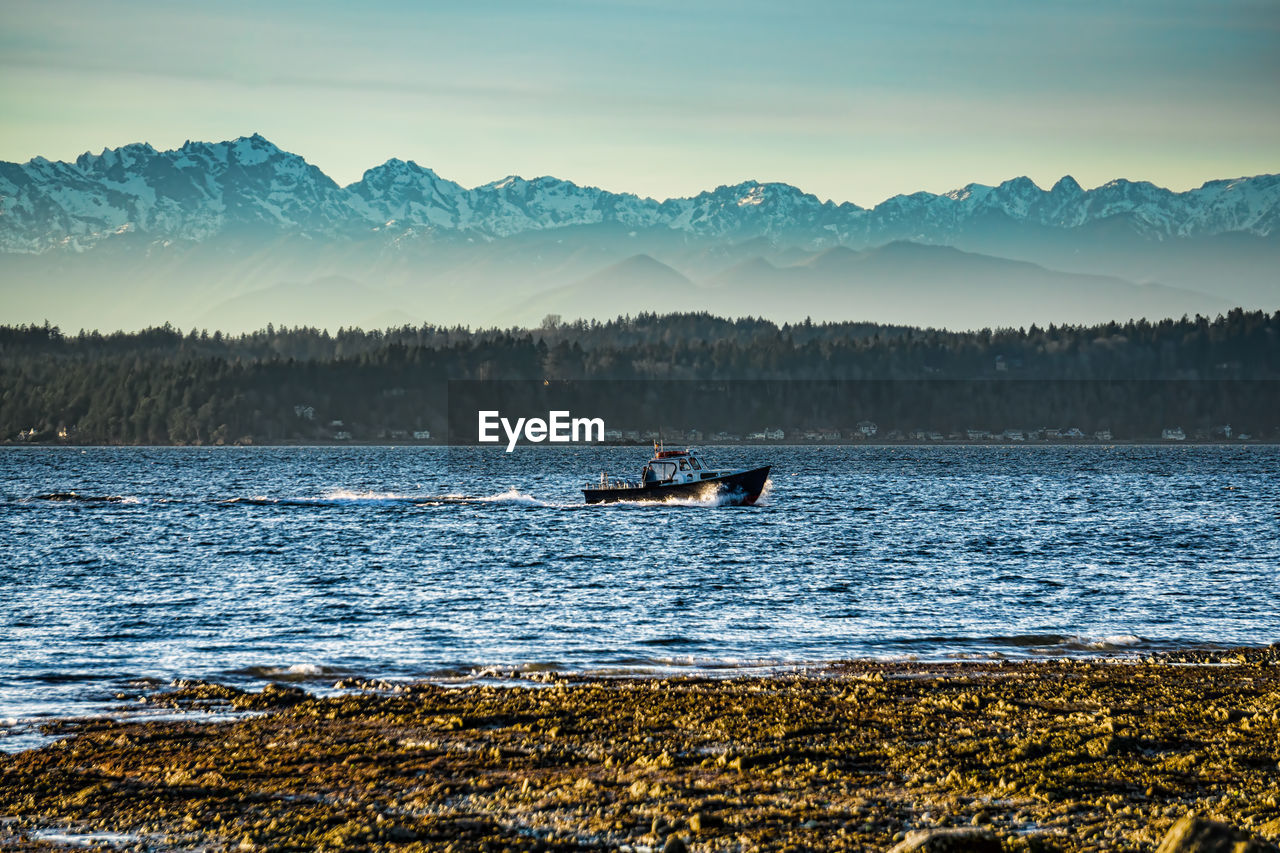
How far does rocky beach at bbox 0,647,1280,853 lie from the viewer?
1623 centimetres

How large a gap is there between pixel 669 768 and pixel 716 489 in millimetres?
77805

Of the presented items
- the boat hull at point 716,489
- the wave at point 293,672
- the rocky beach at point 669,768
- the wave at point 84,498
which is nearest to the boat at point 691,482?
the boat hull at point 716,489

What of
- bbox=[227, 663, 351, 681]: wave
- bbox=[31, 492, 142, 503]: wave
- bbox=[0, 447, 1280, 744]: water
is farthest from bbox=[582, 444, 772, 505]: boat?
bbox=[227, 663, 351, 681]: wave

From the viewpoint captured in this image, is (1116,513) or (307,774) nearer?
(307,774)

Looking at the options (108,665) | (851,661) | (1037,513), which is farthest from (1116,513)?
(108,665)

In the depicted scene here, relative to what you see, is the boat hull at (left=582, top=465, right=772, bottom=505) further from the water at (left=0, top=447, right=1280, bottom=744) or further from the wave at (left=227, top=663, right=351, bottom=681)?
the wave at (left=227, top=663, right=351, bottom=681)

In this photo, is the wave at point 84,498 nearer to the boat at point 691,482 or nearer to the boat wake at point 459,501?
the boat wake at point 459,501

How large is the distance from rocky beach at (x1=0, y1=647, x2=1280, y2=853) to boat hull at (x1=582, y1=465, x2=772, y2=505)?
69170 mm

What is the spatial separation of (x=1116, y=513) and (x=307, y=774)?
84541 millimetres

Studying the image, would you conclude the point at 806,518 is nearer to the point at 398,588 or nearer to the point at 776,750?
the point at 398,588

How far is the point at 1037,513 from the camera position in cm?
9638

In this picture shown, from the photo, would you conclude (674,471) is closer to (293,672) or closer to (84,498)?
(84,498)

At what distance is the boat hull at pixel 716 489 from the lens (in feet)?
317

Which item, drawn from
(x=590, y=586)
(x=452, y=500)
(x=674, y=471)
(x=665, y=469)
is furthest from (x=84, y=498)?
(x=590, y=586)
